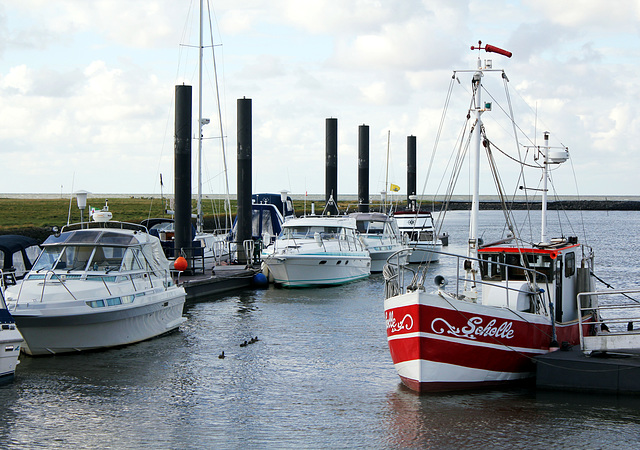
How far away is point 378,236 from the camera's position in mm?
40188

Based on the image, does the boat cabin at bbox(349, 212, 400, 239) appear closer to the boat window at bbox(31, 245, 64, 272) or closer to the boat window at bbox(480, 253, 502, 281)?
the boat window at bbox(31, 245, 64, 272)

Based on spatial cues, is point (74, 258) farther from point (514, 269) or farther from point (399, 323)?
point (514, 269)

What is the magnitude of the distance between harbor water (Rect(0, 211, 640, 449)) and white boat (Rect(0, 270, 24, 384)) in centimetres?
30

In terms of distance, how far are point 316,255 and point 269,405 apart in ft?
57.7

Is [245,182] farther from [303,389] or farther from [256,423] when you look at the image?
[256,423]

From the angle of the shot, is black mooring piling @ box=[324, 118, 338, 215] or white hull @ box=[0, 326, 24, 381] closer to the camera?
white hull @ box=[0, 326, 24, 381]

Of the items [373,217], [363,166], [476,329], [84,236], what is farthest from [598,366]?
[363,166]

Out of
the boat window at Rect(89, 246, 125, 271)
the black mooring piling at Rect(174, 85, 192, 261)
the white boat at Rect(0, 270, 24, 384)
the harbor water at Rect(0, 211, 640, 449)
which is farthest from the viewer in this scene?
the black mooring piling at Rect(174, 85, 192, 261)

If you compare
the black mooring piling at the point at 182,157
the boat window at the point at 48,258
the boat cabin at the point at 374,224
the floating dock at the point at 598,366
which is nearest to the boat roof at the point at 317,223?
the black mooring piling at the point at 182,157

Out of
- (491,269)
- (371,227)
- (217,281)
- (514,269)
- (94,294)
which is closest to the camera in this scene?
(514,269)

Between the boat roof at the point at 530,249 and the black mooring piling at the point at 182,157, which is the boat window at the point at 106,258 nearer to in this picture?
the black mooring piling at the point at 182,157

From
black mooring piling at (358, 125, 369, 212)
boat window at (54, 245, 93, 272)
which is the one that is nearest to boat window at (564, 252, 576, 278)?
boat window at (54, 245, 93, 272)

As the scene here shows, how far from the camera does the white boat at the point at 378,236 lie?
39156 millimetres

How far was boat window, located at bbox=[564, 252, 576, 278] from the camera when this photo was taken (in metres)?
15.9
